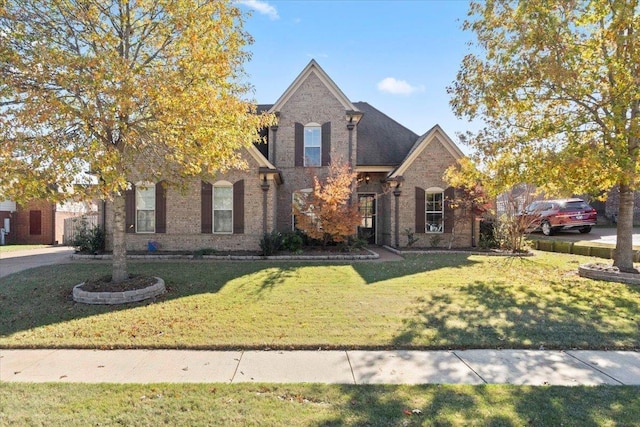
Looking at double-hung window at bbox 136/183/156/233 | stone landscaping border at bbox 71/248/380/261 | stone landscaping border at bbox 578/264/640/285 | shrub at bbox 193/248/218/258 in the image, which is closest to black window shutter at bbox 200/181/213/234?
shrub at bbox 193/248/218/258

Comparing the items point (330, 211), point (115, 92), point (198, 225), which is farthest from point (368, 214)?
point (115, 92)

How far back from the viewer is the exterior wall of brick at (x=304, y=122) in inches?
627

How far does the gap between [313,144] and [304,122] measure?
109 centimetres

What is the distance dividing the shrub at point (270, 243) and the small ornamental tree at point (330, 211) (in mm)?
1006

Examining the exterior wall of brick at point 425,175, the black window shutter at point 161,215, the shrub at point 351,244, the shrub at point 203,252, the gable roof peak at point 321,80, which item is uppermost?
the gable roof peak at point 321,80

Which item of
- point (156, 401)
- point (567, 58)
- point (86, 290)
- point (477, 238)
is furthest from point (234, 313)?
point (477, 238)

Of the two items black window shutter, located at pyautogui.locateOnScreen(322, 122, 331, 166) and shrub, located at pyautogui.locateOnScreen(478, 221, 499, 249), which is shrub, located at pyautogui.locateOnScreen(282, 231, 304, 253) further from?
shrub, located at pyautogui.locateOnScreen(478, 221, 499, 249)

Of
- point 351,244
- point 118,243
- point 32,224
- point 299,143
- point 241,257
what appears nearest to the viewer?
point 118,243

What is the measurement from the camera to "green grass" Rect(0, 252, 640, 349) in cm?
533

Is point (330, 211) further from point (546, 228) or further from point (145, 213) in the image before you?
point (546, 228)

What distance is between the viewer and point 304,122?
1598cm

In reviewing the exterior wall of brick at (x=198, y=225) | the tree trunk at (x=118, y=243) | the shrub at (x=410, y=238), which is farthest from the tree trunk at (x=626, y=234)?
the tree trunk at (x=118, y=243)

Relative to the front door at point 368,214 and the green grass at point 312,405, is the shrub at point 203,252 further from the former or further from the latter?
the green grass at point 312,405

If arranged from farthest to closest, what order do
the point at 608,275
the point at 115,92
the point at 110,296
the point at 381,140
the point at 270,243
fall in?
the point at 381,140 → the point at 270,243 → the point at 608,275 → the point at 110,296 → the point at 115,92
